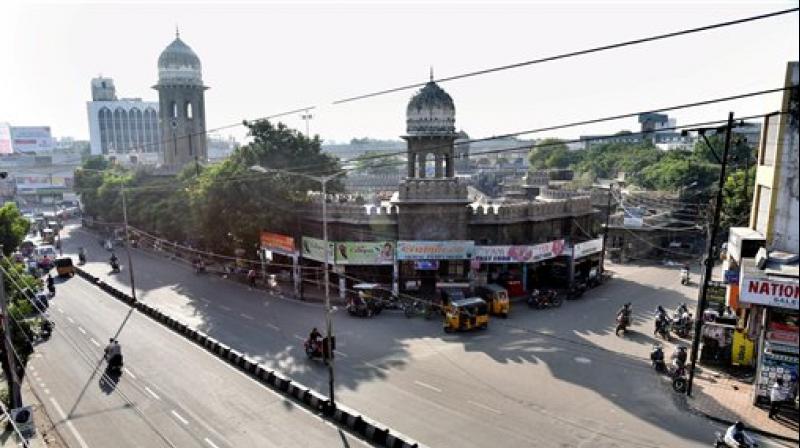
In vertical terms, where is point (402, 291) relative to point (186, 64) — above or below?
below

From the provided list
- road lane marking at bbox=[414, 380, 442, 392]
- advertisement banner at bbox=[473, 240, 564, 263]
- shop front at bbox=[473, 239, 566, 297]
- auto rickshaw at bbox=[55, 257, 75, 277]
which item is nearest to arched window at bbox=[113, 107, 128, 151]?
auto rickshaw at bbox=[55, 257, 75, 277]

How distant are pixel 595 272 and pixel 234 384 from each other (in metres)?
24.9

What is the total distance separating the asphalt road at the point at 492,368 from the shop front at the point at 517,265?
268cm

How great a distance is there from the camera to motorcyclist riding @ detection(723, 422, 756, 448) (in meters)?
13.8

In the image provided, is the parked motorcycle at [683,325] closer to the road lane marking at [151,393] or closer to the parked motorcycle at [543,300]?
the parked motorcycle at [543,300]

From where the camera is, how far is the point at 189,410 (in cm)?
1745

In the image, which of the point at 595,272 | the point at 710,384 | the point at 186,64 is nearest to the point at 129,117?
the point at 186,64

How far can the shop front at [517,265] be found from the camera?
101 ft

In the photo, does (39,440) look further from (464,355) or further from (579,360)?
(579,360)

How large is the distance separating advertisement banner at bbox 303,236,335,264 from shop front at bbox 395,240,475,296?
13.3 feet

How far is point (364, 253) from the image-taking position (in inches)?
1205

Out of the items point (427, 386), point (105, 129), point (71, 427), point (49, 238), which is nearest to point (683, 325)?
point (427, 386)

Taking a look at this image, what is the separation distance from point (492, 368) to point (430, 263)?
34.7 ft

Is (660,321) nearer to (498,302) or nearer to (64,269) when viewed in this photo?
(498,302)
